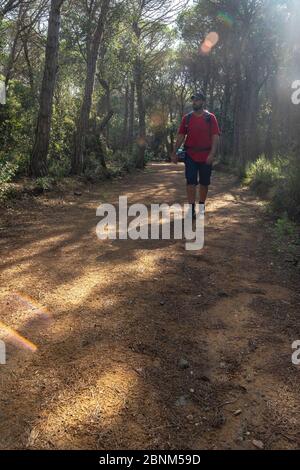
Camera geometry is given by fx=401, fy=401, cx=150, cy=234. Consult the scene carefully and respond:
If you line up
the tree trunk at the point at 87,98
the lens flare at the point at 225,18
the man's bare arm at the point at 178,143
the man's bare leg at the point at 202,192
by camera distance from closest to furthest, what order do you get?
the man's bare arm at the point at 178,143 < the man's bare leg at the point at 202,192 < the tree trunk at the point at 87,98 < the lens flare at the point at 225,18

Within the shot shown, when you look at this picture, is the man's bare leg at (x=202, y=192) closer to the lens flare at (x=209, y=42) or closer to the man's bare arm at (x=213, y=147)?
the man's bare arm at (x=213, y=147)

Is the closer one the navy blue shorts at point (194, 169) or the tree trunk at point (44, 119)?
the navy blue shorts at point (194, 169)

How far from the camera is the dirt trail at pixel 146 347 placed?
2.23 meters

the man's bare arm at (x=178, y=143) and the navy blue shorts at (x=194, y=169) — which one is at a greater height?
the man's bare arm at (x=178, y=143)

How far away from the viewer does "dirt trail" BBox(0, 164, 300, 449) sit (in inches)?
87.9

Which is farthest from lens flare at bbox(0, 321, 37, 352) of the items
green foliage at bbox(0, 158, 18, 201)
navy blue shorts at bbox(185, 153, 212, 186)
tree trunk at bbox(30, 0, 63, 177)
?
tree trunk at bbox(30, 0, 63, 177)

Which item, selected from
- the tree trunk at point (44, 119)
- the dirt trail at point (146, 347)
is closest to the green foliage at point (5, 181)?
the tree trunk at point (44, 119)

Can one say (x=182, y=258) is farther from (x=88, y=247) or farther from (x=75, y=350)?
(x=75, y=350)

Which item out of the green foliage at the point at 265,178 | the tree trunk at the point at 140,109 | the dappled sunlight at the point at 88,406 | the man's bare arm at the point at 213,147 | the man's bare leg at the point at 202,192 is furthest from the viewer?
the tree trunk at the point at 140,109

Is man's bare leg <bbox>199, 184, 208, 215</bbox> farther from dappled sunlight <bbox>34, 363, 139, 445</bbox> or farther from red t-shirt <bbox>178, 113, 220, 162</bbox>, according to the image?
dappled sunlight <bbox>34, 363, 139, 445</bbox>

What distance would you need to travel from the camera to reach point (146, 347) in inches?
119

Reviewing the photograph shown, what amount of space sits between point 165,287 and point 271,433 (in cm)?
211

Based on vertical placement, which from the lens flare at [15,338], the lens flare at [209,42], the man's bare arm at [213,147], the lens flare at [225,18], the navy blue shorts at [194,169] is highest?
the lens flare at [209,42]

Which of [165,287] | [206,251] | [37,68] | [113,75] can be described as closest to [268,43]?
[113,75]
